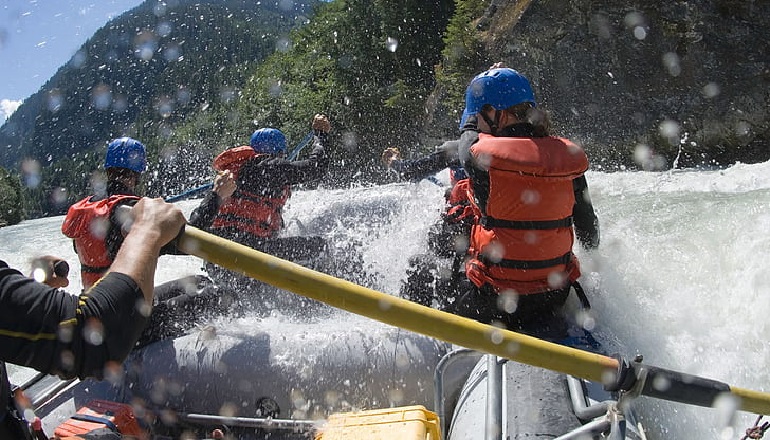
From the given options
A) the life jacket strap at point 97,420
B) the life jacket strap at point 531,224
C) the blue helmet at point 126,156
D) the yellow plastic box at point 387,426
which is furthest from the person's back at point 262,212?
the yellow plastic box at point 387,426

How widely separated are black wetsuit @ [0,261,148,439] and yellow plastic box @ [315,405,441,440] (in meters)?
0.95

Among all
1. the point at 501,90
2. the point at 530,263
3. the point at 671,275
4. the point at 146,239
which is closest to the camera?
the point at 146,239

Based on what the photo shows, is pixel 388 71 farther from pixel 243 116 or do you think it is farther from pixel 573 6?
pixel 243 116

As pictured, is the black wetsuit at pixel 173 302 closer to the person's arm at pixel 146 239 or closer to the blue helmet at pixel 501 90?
the person's arm at pixel 146 239

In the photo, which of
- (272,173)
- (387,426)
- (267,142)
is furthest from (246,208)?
(387,426)

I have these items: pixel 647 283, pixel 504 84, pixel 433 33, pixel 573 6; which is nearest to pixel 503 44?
pixel 573 6

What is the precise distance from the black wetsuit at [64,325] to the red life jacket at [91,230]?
2089 mm

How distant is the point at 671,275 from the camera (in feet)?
14.3

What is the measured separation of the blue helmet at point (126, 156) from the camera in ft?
11.7

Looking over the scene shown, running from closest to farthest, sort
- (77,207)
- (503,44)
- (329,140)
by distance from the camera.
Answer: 1. (77,207)
2. (329,140)
3. (503,44)

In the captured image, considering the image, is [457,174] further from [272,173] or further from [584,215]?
[584,215]

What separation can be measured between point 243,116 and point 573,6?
27.1 metres

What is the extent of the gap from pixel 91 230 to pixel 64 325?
7.91ft

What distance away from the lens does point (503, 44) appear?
17531mm
